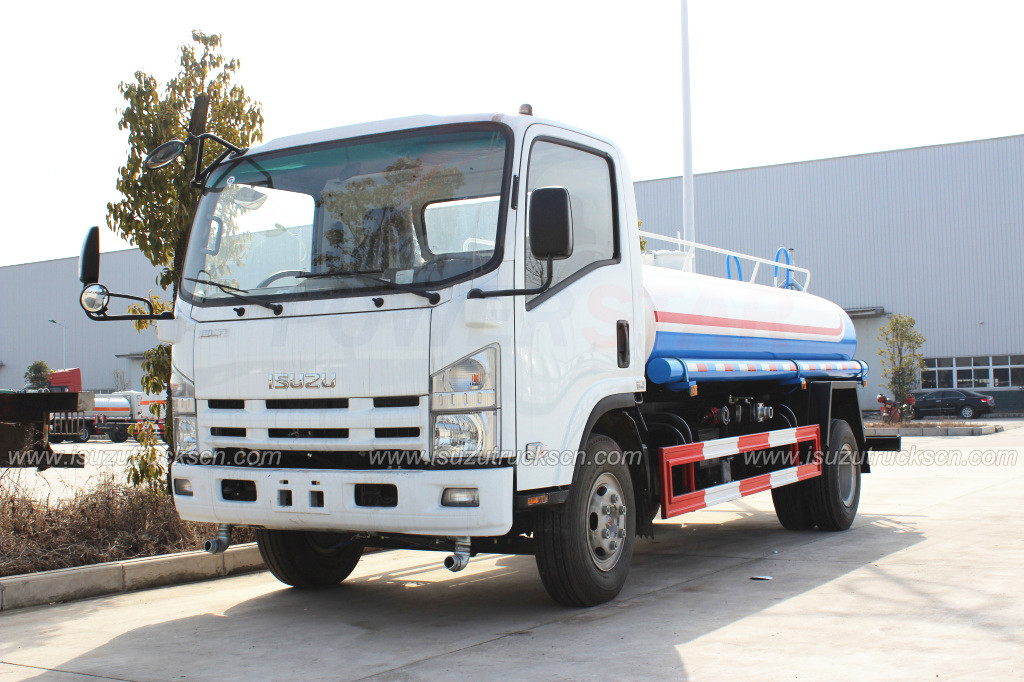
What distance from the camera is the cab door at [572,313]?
16.7 feet

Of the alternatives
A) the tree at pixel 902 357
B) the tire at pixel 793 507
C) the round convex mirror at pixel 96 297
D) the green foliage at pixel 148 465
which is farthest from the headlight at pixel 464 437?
the tree at pixel 902 357

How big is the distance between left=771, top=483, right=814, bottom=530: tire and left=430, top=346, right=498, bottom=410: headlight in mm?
4826

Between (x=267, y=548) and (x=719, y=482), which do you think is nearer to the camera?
(x=267, y=548)

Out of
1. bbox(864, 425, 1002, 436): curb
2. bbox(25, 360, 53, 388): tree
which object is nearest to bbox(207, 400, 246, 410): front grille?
bbox(864, 425, 1002, 436): curb

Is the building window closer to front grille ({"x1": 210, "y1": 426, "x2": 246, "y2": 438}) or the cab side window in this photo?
the cab side window

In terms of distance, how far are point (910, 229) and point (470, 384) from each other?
41.5m

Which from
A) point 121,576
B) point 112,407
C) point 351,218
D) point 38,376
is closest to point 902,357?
point 112,407

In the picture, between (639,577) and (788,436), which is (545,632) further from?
(788,436)

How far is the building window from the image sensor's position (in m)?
40.6

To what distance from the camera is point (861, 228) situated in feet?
142

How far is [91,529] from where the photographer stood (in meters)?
7.34

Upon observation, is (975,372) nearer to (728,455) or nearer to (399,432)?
(728,455)

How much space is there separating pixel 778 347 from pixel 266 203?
479 cm

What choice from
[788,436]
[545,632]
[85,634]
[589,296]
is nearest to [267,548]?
[85,634]
